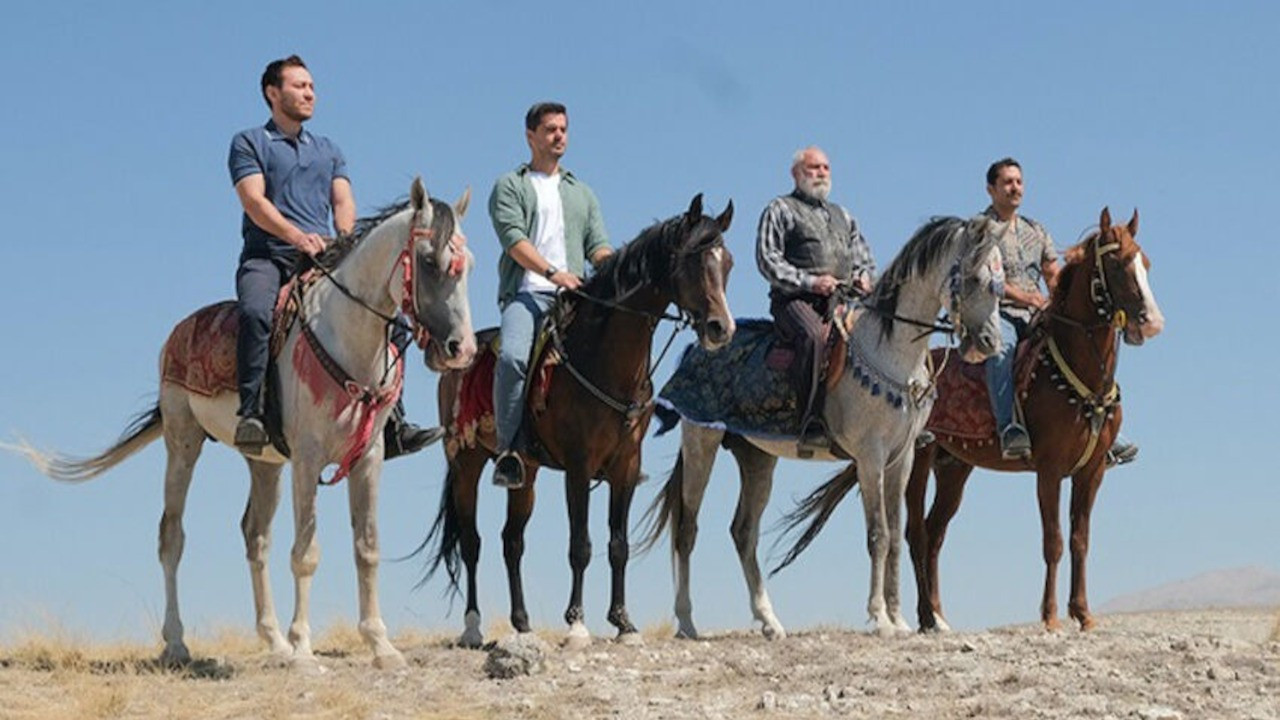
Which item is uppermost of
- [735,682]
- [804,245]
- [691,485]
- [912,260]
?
[804,245]

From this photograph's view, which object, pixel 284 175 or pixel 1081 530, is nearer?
pixel 284 175

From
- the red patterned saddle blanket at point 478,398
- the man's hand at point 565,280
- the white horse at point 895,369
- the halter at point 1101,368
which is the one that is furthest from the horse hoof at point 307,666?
the halter at point 1101,368

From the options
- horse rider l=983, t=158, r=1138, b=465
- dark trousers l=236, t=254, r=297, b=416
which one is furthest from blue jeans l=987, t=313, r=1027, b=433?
dark trousers l=236, t=254, r=297, b=416

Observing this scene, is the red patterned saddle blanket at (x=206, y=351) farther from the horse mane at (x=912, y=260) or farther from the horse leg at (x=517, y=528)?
the horse mane at (x=912, y=260)

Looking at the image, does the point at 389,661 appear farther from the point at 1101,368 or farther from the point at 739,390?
the point at 1101,368

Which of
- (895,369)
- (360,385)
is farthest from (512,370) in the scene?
(895,369)

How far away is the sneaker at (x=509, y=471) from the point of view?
13.7 meters

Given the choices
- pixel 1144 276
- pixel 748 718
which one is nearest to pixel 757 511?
pixel 1144 276

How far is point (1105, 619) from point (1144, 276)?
4365 mm

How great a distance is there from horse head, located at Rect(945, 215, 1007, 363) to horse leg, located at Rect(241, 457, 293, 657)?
15.8ft

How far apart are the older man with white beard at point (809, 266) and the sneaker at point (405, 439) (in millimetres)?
2782

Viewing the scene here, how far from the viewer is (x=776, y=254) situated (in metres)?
14.9

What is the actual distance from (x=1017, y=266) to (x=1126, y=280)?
1.16 metres

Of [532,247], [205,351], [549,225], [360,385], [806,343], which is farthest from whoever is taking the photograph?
[806,343]
